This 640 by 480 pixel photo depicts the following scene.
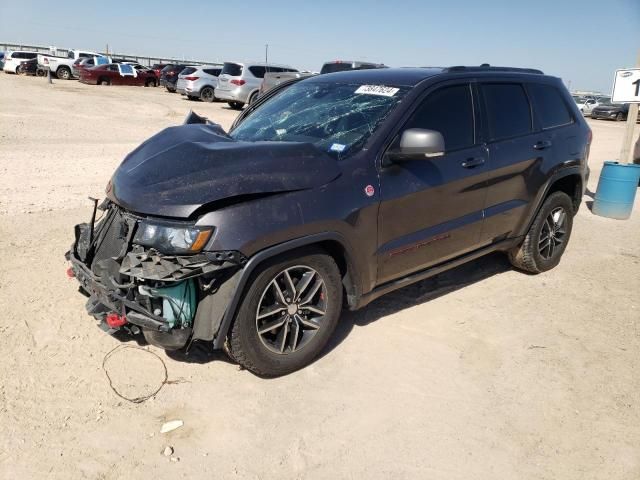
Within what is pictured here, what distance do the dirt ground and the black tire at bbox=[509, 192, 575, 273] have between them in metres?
0.21

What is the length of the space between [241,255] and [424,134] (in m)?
1.38

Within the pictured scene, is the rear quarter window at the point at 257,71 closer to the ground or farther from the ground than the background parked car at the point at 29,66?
farther from the ground

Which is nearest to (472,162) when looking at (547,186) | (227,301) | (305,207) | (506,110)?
(506,110)

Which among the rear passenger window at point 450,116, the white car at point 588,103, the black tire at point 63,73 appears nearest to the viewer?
the rear passenger window at point 450,116

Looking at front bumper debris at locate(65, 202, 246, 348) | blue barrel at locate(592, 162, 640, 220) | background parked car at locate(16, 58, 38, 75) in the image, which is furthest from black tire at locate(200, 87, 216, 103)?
front bumper debris at locate(65, 202, 246, 348)

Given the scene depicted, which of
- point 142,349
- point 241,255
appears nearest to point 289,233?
point 241,255

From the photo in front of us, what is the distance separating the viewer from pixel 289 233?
3.10m

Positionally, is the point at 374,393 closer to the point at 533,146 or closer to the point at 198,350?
the point at 198,350

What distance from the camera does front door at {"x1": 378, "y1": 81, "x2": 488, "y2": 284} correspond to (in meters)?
3.63

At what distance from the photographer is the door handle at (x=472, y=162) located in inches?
160

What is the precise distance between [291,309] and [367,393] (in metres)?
0.69

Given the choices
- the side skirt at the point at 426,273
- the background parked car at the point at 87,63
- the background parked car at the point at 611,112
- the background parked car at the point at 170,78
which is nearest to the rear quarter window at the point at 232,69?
the background parked car at the point at 170,78

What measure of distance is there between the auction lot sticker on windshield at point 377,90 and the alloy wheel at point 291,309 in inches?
56.6

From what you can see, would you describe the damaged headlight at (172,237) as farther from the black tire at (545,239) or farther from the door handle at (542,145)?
the black tire at (545,239)
